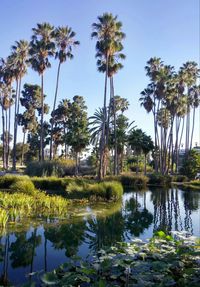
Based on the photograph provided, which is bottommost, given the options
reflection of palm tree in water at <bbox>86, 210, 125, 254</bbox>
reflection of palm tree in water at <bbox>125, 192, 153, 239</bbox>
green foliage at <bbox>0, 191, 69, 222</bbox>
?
reflection of palm tree in water at <bbox>125, 192, 153, 239</bbox>

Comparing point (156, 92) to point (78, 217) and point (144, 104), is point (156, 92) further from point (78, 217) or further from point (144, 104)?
point (78, 217)

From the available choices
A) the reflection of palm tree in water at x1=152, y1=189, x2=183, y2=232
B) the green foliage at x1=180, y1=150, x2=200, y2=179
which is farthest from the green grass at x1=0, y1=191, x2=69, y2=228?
the green foliage at x1=180, y1=150, x2=200, y2=179

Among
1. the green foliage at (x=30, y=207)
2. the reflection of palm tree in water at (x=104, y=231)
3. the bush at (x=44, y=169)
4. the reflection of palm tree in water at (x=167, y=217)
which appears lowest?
the reflection of palm tree in water at (x=167, y=217)

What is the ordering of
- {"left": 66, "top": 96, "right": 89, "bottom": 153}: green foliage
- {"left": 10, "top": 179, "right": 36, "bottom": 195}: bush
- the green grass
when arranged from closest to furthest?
the green grass, {"left": 10, "top": 179, "right": 36, "bottom": 195}: bush, {"left": 66, "top": 96, "right": 89, "bottom": 153}: green foliage

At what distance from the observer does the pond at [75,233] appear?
895 cm

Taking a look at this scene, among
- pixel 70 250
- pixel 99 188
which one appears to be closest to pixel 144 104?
pixel 99 188

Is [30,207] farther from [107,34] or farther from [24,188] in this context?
[107,34]

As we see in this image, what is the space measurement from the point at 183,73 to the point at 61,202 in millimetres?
44481

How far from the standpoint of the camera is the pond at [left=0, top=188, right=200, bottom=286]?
29.4ft

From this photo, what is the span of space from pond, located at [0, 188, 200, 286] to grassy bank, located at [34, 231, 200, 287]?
3.84 feet

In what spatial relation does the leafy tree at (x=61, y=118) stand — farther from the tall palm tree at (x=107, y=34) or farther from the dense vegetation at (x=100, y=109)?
the tall palm tree at (x=107, y=34)

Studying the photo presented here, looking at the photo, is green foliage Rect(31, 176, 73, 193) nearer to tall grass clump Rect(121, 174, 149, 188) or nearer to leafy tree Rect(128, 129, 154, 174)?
tall grass clump Rect(121, 174, 149, 188)

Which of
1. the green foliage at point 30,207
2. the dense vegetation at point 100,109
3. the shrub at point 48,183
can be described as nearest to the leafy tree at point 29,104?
the dense vegetation at point 100,109

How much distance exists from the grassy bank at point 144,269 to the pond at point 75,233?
117 centimetres
